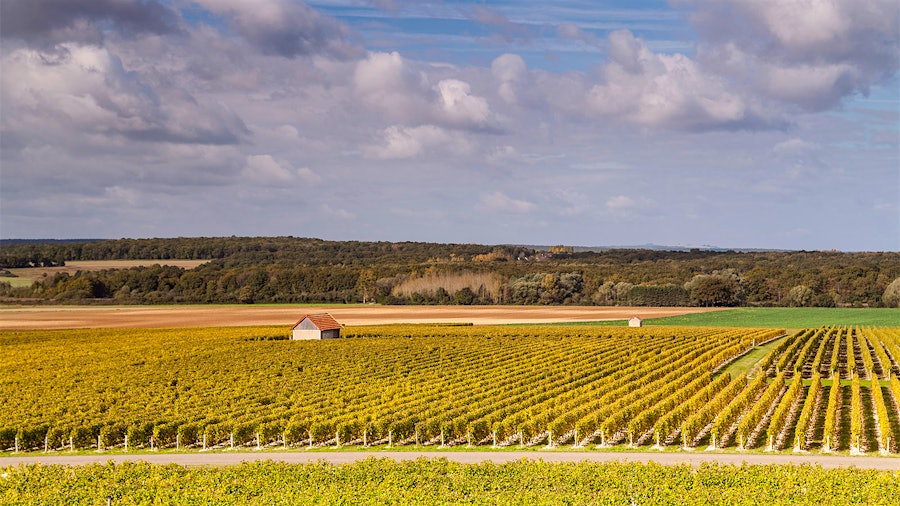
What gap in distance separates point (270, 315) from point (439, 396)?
267ft

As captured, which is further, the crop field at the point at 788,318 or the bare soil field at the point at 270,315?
the crop field at the point at 788,318

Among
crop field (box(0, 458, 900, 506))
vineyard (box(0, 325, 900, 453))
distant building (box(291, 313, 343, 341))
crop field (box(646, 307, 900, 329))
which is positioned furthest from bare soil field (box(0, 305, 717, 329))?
crop field (box(0, 458, 900, 506))

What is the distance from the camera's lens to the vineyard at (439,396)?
117ft

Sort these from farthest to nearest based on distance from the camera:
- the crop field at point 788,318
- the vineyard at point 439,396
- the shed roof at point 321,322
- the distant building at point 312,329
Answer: the crop field at point 788,318 < the shed roof at point 321,322 < the distant building at point 312,329 < the vineyard at point 439,396

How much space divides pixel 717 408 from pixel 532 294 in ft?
377

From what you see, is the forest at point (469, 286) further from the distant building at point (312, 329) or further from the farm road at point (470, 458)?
the farm road at point (470, 458)

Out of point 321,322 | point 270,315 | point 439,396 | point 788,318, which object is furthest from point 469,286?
point 439,396

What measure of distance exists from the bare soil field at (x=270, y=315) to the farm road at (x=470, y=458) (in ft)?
235

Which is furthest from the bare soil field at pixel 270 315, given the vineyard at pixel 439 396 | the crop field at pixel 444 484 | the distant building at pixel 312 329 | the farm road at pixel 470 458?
the crop field at pixel 444 484

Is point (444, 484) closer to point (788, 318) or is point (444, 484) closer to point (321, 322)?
point (321, 322)

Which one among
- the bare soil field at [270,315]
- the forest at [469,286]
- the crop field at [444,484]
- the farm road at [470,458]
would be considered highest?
the forest at [469,286]

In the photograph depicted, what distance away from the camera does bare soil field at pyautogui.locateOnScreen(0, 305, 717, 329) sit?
4231 inches

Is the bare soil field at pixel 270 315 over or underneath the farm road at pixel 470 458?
over

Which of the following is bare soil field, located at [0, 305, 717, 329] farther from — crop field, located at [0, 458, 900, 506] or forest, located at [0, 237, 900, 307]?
crop field, located at [0, 458, 900, 506]
